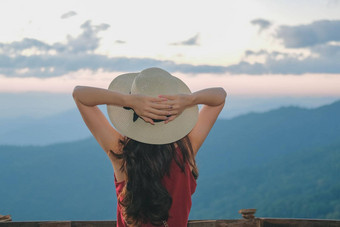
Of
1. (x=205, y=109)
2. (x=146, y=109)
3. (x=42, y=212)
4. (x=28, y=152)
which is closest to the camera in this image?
(x=146, y=109)

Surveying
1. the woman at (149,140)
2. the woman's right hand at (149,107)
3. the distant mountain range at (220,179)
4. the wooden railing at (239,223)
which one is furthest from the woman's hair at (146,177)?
the distant mountain range at (220,179)

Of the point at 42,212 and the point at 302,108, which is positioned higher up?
the point at 302,108

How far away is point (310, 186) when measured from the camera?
96.9 m

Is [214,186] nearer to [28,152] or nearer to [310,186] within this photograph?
[310,186]

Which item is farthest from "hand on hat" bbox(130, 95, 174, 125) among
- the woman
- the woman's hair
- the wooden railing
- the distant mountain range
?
the distant mountain range

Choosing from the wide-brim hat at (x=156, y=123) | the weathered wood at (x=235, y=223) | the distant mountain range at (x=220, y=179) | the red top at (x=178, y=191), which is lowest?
the distant mountain range at (x=220, y=179)

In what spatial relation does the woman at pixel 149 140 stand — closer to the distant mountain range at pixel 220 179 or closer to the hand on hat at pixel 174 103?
the hand on hat at pixel 174 103

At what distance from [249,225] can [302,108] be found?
167 m

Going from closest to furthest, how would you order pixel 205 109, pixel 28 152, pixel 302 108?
1. pixel 205 109
2. pixel 28 152
3. pixel 302 108

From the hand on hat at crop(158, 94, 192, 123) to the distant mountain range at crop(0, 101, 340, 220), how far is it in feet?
222

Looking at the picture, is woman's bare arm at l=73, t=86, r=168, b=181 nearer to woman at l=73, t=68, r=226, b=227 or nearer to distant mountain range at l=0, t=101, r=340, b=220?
woman at l=73, t=68, r=226, b=227

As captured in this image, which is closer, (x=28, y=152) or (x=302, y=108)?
(x=28, y=152)

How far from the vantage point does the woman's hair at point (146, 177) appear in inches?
77.9

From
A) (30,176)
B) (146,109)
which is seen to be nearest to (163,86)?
(146,109)
